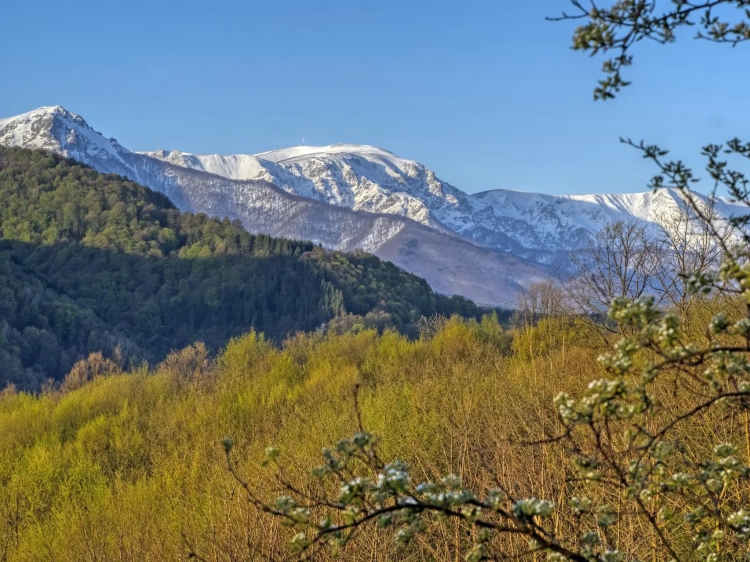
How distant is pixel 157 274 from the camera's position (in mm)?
94750

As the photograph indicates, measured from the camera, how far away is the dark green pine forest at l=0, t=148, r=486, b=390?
3302 inches

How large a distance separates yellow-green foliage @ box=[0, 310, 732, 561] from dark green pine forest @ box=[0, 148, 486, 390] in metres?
52.1

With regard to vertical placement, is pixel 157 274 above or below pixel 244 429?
above

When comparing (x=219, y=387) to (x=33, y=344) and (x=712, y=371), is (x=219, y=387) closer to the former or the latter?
(x=712, y=371)

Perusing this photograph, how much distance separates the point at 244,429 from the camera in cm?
1986

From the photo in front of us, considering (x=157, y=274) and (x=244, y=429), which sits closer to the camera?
(x=244, y=429)

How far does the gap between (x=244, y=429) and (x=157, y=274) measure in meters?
78.0

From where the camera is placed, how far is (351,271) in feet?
308

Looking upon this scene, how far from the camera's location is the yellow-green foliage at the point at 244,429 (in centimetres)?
966

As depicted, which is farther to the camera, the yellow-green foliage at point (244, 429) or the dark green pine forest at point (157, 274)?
the dark green pine forest at point (157, 274)

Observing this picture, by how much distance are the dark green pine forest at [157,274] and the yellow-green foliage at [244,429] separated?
171ft

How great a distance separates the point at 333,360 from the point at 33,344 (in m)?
54.6

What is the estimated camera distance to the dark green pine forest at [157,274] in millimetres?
83875

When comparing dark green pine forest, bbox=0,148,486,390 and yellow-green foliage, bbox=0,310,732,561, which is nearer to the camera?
yellow-green foliage, bbox=0,310,732,561
